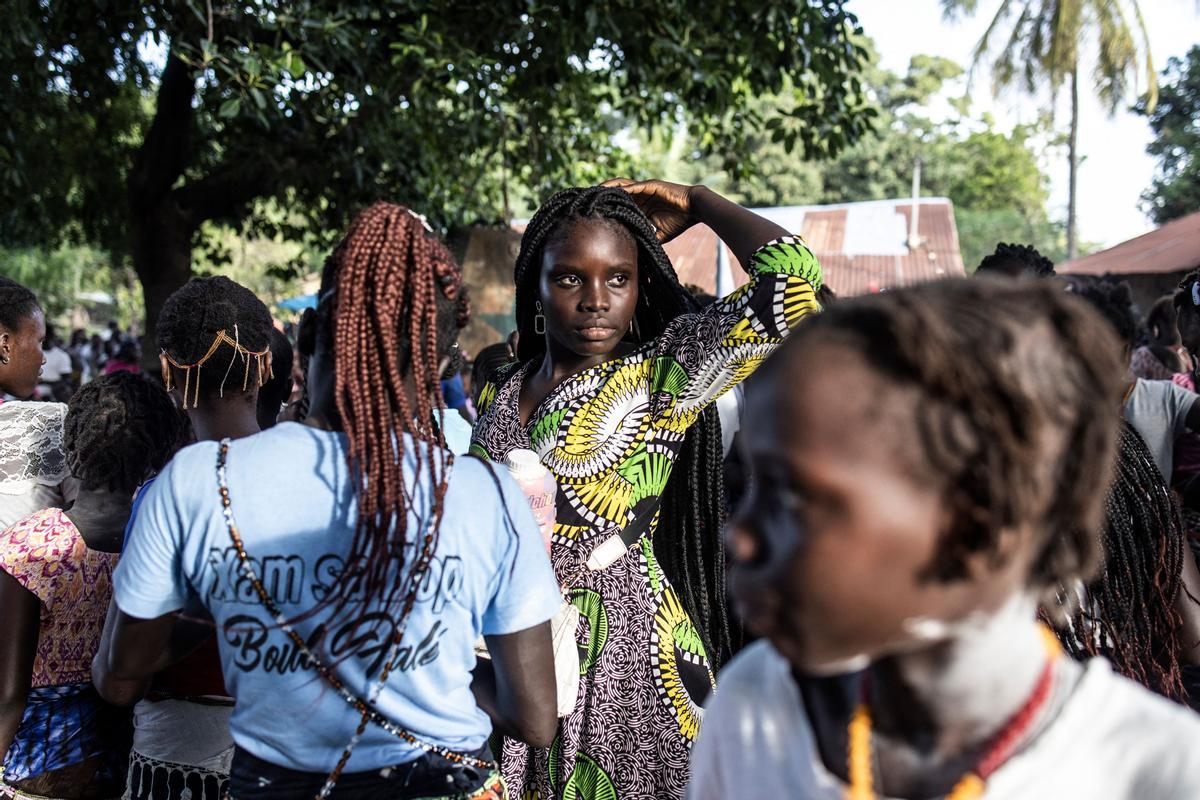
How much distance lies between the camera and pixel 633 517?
8.56 ft

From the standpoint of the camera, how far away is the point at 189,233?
8.52m

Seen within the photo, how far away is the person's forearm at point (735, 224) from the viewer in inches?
102

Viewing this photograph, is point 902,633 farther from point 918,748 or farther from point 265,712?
point 265,712

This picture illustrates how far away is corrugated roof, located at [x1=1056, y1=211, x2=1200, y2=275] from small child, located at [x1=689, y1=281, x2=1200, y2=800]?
35.6 feet

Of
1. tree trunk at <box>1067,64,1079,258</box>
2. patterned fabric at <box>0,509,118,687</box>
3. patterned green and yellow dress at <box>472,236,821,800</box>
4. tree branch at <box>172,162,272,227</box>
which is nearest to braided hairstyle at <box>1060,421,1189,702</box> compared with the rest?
patterned green and yellow dress at <box>472,236,821,800</box>

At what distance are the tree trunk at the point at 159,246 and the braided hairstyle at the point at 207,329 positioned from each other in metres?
6.24

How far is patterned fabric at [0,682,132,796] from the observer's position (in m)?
2.30

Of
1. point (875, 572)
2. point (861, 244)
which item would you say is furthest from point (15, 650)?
point (861, 244)

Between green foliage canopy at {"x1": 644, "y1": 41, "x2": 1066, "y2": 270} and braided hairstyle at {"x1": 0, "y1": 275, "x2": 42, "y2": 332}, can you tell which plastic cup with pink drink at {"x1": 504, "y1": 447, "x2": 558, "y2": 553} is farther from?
green foliage canopy at {"x1": 644, "y1": 41, "x2": 1066, "y2": 270}

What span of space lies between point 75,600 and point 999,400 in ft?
6.58

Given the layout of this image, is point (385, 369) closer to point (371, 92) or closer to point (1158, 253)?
point (371, 92)

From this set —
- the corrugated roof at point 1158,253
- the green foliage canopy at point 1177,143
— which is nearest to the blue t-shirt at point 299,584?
the corrugated roof at point 1158,253

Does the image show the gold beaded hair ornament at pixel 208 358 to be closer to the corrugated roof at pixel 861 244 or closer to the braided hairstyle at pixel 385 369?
the braided hairstyle at pixel 385 369

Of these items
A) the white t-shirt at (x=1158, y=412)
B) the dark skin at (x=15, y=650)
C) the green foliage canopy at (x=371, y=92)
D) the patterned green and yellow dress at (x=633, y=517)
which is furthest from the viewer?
the green foliage canopy at (x=371, y=92)
